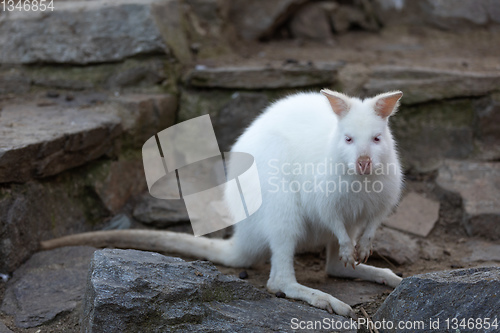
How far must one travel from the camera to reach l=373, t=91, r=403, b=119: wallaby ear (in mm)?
2553

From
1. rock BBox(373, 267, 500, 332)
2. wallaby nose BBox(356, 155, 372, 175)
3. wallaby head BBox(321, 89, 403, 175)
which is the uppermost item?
wallaby head BBox(321, 89, 403, 175)

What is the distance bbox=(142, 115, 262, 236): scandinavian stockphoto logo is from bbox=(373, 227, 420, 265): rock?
0.95m

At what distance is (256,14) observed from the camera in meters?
5.26

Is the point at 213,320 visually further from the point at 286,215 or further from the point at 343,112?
the point at 343,112

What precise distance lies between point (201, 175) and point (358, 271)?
5.23ft

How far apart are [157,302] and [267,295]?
0.59 metres

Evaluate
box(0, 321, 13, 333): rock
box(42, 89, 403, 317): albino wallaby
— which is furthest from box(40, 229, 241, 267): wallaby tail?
box(0, 321, 13, 333): rock

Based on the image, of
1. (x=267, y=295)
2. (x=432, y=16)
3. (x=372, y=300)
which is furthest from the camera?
(x=432, y=16)

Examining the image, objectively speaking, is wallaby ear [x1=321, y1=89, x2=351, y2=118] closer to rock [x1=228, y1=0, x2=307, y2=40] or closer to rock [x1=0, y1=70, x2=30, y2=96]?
rock [x1=0, y1=70, x2=30, y2=96]

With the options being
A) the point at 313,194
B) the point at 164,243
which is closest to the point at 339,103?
the point at 313,194

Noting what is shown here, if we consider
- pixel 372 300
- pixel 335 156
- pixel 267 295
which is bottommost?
pixel 372 300

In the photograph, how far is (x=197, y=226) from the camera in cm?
367

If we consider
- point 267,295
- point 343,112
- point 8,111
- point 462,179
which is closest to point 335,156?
point 343,112

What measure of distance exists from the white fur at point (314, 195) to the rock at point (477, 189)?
3.12 ft
